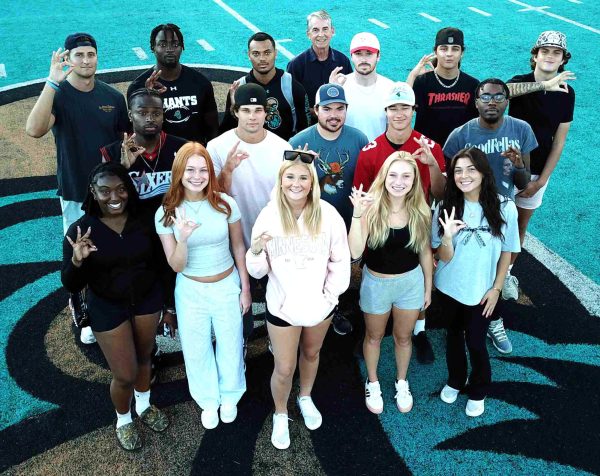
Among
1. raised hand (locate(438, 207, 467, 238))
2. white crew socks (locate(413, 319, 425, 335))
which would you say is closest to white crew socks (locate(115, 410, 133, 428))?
white crew socks (locate(413, 319, 425, 335))

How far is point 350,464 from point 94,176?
106 inches

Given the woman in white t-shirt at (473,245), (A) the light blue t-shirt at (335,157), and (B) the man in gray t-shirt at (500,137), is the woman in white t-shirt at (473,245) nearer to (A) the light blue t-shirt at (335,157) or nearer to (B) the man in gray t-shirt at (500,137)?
(B) the man in gray t-shirt at (500,137)

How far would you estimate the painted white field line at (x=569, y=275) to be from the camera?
5.43 metres

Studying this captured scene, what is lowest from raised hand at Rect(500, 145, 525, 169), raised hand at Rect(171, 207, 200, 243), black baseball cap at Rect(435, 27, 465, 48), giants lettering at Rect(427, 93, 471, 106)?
raised hand at Rect(171, 207, 200, 243)

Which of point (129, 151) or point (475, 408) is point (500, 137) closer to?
point (475, 408)

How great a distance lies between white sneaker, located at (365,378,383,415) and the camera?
432 cm

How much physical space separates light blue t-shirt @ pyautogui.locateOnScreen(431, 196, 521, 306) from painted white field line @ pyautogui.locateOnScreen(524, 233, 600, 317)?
194cm

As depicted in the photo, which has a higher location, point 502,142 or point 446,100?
point 446,100

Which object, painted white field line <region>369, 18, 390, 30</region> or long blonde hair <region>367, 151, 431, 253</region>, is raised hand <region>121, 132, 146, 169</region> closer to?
long blonde hair <region>367, 151, 431, 253</region>

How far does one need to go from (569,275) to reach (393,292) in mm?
2841

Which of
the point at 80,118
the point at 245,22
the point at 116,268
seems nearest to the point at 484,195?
the point at 116,268

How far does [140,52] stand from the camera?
12.3 metres

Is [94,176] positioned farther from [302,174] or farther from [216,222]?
[302,174]

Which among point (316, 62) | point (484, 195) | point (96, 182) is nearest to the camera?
point (96, 182)
